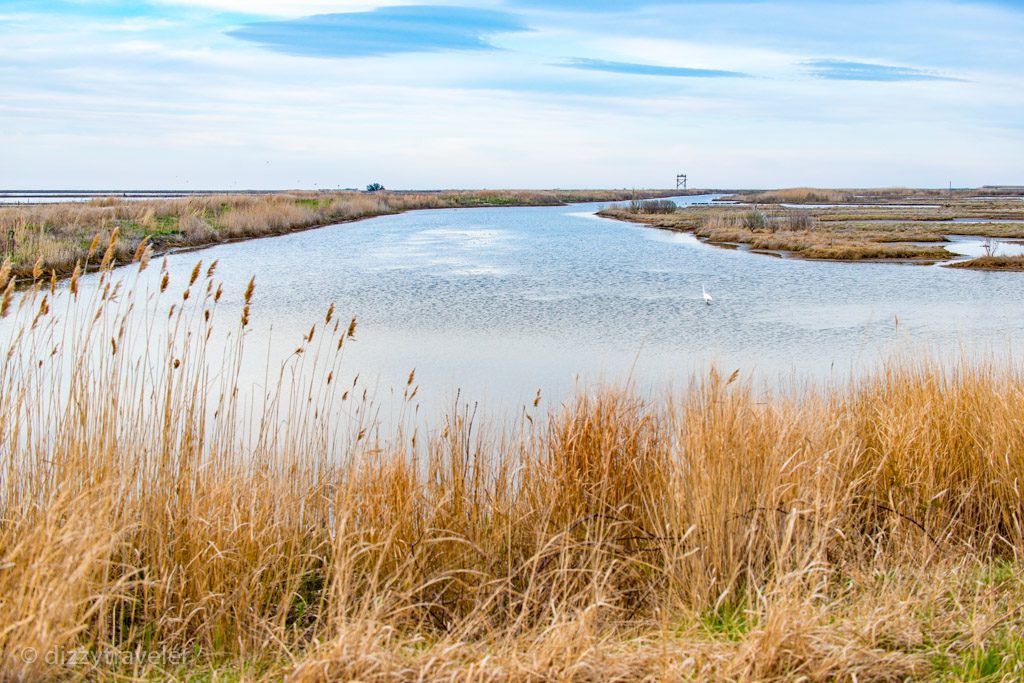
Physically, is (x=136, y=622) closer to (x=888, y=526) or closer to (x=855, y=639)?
(x=855, y=639)

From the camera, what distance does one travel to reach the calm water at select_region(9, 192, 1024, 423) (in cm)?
995

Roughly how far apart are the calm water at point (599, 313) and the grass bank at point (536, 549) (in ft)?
2.69

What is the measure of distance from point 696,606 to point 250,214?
34780 millimetres

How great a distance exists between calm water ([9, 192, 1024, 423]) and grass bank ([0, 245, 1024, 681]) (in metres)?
0.82

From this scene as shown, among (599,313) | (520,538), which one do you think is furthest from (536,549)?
(599,313)

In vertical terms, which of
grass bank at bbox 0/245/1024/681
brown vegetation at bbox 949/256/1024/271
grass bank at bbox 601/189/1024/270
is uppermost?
grass bank at bbox 601/189/1024/270

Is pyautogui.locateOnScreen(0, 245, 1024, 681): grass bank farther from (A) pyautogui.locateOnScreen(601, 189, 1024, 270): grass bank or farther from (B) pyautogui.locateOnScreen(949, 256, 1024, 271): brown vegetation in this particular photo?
(A) pyautogui.locateOnScreen(601, 189, 1024, 270): grass bank

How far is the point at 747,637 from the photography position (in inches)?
123

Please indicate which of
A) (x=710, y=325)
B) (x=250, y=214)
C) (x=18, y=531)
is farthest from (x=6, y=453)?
(x=250, y=214)

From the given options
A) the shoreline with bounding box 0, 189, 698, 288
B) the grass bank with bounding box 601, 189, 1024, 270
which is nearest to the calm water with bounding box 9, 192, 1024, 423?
the shoreline with bounding box 0, 189, 698, 288

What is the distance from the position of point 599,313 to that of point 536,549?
11306mm

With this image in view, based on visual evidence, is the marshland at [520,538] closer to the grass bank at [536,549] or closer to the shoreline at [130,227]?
the grass bank at [536,549]

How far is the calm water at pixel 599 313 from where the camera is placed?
392 inches

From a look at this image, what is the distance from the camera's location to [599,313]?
1523cm
